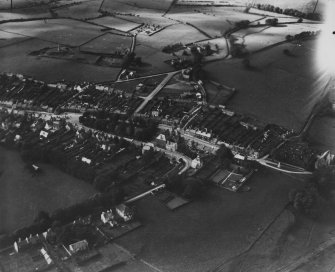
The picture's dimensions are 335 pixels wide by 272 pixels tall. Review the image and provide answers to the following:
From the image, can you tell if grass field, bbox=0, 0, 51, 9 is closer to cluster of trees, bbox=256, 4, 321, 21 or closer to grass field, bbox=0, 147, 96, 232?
cluster of trees, bbox=256, 4, 321, 21

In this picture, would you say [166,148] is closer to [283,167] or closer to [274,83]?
[283,167]

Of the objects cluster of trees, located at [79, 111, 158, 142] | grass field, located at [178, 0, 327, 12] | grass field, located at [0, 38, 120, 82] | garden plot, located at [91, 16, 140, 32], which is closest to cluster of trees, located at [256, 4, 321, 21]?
grass field, located at [178, 0, 327, 12]

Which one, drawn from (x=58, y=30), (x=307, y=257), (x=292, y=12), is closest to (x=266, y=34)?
(x=292, y=12)

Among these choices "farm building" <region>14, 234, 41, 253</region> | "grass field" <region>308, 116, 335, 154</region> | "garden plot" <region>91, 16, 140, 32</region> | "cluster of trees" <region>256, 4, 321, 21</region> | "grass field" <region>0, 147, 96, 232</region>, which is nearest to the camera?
"farm building" <region>14, 234, 41, 253</region>

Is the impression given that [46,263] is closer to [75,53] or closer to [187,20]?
[75,53]

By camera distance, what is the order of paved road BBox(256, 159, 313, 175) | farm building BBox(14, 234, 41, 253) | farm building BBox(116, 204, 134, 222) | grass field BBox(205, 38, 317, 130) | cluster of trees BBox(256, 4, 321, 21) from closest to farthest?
1. farm building BBox(14, 234, 41, 253)
2. farm building BBox(116, 204, 134, 222)
3. paved road BBox(256, 159, 313, 175)
4. grass field BBox(205, 38, 317, 130)
5. cluster of trees BBox(256, 4, 321, 21)

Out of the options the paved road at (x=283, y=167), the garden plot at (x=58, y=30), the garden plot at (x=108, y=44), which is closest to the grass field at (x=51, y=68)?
the garden plot at (x=108, y=44)

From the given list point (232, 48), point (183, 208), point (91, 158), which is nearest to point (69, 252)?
point (183, 208)
